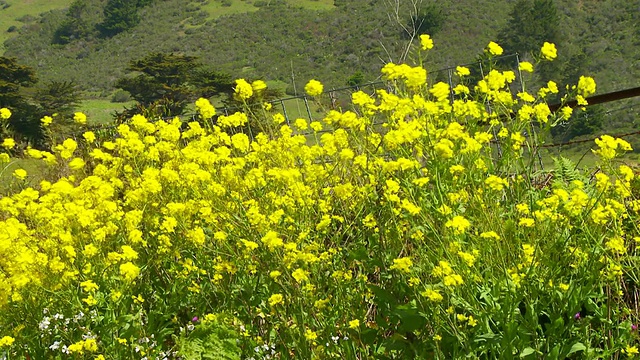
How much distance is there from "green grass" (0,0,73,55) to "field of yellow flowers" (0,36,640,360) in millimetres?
108320

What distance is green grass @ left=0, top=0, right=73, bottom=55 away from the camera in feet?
341

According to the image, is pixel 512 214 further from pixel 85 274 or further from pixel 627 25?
pixel 627 25

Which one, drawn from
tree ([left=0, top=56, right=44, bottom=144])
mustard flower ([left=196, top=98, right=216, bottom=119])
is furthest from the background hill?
mustard flower ([left=196, top=98, right=216, bottom=119])

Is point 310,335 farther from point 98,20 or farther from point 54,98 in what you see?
point 98,20

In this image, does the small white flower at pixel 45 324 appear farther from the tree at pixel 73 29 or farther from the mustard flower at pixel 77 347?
the tree at pixel 73 29

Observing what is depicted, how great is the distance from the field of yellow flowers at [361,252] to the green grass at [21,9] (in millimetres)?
→ 108320

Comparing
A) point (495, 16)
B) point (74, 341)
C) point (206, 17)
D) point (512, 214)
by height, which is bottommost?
point (206, 17)

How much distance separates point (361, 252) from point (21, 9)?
122m

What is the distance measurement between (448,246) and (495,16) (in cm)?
5475

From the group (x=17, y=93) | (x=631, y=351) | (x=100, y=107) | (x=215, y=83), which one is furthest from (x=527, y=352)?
(x=100, y=107)

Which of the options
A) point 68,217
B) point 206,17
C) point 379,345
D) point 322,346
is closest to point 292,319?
point 322,346

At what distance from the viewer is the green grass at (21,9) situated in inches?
4097

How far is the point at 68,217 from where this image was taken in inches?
129

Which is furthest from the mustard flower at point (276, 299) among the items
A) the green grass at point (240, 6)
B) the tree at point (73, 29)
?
the tree at point (73, 29)
